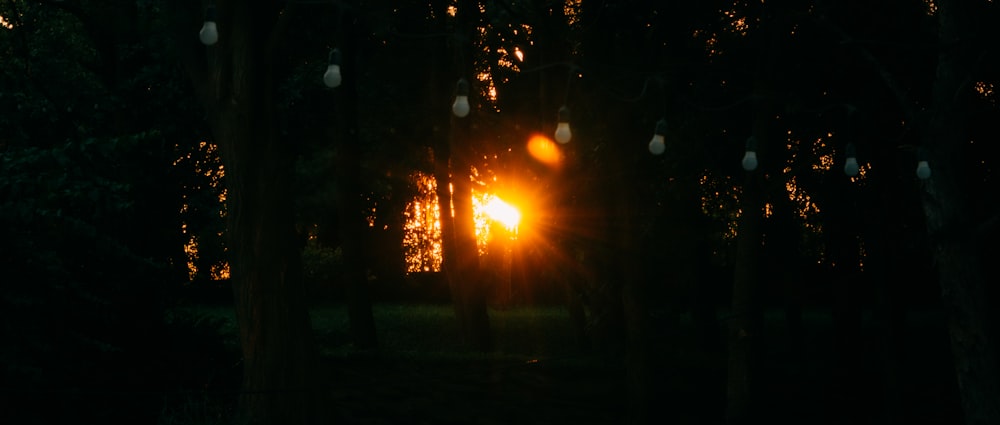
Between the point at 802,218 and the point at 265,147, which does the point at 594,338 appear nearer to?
the point at 802,218

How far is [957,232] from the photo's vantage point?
13805mm

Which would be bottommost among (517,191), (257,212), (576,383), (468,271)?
(576,383)

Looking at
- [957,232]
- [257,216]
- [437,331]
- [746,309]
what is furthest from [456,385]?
[437,331]

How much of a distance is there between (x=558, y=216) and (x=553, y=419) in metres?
5.35

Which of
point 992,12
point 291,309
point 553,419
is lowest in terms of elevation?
point 553,419

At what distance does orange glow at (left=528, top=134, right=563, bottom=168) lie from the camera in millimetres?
19750

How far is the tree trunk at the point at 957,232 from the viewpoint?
44.9 ft

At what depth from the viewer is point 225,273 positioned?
48625 millimetres

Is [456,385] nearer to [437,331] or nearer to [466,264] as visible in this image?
[466,264]

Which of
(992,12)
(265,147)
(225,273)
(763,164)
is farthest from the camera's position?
(225,273)

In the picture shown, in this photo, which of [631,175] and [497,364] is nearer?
[631,175]

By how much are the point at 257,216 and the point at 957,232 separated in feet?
30.1

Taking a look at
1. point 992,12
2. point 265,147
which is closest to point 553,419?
point 265,147

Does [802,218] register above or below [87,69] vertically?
below
